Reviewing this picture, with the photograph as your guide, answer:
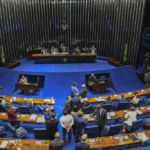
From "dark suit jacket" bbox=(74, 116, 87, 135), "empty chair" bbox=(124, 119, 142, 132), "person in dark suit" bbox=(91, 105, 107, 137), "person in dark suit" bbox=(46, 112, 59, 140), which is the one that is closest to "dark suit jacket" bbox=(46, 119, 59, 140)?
"person in dark suit" bbox=(46, 112, 59, 140)

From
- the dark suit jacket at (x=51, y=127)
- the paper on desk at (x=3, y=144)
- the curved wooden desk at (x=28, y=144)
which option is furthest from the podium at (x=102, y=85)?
the paper on desk at (x=3, y=144)

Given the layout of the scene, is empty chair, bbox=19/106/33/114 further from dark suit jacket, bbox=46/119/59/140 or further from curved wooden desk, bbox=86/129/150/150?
curved wooden desk, bbox=86/129/150/150

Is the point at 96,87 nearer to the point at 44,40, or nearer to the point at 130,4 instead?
the point at 130,4

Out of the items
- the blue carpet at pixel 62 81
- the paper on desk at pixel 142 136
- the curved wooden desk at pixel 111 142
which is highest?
→ the paper on desk at pixel 142 136

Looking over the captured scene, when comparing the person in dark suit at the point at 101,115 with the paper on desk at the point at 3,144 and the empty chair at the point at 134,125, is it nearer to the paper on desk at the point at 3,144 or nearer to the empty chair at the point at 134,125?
the empty chair at the point at 134,125

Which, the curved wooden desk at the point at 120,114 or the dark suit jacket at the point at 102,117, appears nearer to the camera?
the dark suit jacket at the point at 102,117

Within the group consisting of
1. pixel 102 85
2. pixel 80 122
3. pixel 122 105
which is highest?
pixel 80 122

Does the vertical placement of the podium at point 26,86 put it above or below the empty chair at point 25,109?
below

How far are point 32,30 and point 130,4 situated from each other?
8837 millimetres

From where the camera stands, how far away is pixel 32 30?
16109 mm

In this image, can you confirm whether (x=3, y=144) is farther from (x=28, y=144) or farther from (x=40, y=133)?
(x=40, y=133)

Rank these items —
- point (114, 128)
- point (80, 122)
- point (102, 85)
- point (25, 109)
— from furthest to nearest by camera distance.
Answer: point (102, 85), point (25, 109), point (114, 128), point (80, 122)

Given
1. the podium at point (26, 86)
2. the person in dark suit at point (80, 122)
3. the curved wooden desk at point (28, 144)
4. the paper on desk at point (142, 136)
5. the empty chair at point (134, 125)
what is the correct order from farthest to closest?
the podium at point (26, 86) < the empty chair at point (134, 125) < the paper on desk at point (142, 136) < the person in dark suit at point (80, 122) < the curved wooden desk at point (28, 144)

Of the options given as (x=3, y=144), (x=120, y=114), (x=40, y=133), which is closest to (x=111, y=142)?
(x=120, y=114)
